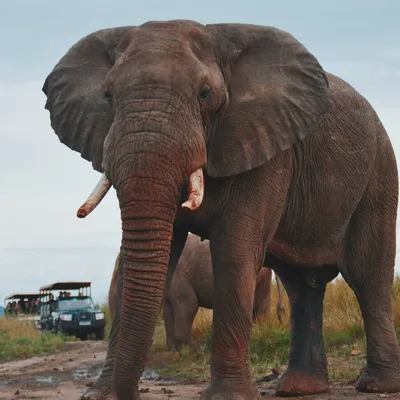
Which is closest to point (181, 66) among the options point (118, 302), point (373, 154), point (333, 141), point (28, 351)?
point (118, 302)

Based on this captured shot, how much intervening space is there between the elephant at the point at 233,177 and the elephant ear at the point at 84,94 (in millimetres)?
13

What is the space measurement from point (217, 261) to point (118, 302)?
78cm

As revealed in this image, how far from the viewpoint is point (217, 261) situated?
6852mm


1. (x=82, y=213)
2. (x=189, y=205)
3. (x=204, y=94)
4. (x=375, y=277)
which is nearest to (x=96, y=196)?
(x=82, y=213)

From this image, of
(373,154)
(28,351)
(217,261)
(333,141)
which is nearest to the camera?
(217,261)

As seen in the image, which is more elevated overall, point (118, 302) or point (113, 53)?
point (113, 53)

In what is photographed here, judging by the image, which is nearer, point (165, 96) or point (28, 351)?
point (165, 96)

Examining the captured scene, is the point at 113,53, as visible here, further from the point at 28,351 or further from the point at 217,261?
the point at 28,351

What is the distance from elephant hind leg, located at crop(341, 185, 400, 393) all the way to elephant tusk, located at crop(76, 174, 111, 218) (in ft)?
10.7

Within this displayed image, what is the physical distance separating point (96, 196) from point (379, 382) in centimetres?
368

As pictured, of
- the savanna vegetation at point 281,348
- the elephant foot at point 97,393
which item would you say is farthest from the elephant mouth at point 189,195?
the savanna vegetation at point 281,348

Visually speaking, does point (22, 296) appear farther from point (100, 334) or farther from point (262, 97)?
point (262, 97)

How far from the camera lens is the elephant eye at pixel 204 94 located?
20.9ft

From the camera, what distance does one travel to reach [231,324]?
22.0 ft
